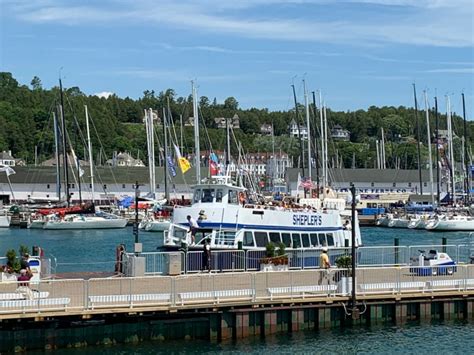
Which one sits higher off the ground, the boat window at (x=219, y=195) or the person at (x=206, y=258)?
the boat window at (x=219, y=195)

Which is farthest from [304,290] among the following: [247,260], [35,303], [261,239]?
[35,303]

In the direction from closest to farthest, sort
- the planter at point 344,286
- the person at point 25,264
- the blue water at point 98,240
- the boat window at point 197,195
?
1. the person at point 25,264
2. the planter at point 344,286
3. the boat window at point 197,195
4. the blue water at point 98,240

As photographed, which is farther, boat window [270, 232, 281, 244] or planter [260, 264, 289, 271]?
boat window [270, 232, 281, 244]

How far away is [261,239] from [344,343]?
11.0 m

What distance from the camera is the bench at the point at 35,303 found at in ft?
105

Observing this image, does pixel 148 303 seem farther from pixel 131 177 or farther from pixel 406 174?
pixel 406 174

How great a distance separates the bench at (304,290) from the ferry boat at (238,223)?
7.90 meters

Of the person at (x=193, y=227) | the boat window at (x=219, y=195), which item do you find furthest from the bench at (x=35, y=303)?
the boat window at (x=219, y=195)

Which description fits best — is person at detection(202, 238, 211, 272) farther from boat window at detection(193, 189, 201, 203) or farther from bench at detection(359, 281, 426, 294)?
bench at detection(359, 281, 426, 294)

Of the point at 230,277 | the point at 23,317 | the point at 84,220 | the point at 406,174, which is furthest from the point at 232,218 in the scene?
the point at 406,174

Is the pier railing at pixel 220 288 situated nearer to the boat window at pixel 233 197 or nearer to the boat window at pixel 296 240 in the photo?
the boat window at pixel 296 240

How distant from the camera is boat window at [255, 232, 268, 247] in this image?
46.2m

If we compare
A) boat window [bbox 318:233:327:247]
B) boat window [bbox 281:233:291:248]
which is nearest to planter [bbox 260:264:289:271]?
boat window [bbox 281:233:291:248]

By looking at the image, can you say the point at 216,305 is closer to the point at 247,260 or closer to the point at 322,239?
the point at 247,260
